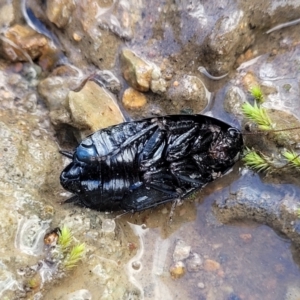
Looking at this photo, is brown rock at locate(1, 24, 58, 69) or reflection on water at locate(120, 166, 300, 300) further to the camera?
brown rock at locate(1, 24, 58, 69)

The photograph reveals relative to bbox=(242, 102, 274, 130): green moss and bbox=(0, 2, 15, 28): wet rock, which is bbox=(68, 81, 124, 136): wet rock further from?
bbox=(242, 102, 274, 130): green moss

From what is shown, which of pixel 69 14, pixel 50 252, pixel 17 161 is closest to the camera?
pixel 50 252

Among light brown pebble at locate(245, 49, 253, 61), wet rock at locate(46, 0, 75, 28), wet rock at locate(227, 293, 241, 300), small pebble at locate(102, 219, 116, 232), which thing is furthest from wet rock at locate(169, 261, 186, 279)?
wet rock at locate(46, 0, 75, 28)

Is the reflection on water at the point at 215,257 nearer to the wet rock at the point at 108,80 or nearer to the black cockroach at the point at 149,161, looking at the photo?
the black cockroach at the point at 149,161

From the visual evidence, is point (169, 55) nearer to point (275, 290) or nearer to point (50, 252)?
point (50, 252)

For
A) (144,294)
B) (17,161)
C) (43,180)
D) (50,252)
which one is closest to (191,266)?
(144,294)

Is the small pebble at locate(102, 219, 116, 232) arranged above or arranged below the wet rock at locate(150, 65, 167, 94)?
below

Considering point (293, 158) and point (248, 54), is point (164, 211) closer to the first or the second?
point (293, 158)
